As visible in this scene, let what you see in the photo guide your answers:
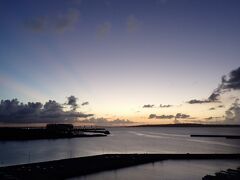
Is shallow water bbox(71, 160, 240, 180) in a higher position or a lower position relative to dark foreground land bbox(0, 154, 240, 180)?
lower

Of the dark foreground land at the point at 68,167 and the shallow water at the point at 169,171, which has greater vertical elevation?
the dark foreground land at the point at 68,167

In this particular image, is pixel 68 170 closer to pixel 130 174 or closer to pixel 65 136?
pixel 130 174

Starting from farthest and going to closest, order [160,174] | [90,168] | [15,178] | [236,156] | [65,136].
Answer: [65,136]
[236,156]
[160,174]
[90,168]
[15,178]

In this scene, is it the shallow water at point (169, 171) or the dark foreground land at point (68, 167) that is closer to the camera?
the dark foreground land at point (68, 167)

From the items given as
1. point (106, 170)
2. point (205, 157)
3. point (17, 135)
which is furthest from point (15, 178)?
point (17, 135)

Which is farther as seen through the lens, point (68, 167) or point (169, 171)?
point (169, 171)

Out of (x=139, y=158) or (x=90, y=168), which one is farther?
(x=139, y=158)

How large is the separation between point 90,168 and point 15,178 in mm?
15806

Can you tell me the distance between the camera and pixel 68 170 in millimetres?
46000

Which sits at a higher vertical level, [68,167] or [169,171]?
[68,167]

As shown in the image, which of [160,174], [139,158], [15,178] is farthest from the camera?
[139,158]

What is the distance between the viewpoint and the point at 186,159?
71875 millimetres

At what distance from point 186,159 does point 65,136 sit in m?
124

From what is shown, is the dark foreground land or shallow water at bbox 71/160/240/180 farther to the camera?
shallow water at bbox 71/160/240/180
